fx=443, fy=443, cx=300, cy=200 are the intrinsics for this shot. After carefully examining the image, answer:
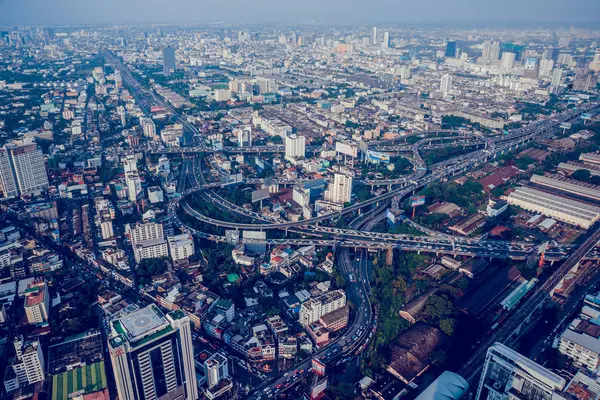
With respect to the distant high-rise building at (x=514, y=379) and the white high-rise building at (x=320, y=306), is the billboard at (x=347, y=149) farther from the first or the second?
the distant high-rise building at (x=514, y=379)

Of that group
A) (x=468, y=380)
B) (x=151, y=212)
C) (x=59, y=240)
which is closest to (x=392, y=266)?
(x=468, y=380)

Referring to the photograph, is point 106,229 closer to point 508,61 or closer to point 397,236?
point 397,236

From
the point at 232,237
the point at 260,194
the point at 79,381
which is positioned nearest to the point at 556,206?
the point at 260,194

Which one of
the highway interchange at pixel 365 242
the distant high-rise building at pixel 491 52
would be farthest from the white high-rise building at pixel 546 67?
the highway interchange at pixel 365 242

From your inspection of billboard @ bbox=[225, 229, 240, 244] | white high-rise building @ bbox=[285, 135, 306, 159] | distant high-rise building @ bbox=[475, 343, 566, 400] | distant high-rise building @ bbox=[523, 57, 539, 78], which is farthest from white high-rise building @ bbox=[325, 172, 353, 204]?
distant high-rise building @ bbox=[523, 57, 539, 78]

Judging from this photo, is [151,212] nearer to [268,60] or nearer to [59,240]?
[59,240]

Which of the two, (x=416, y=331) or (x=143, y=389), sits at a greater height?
(x=143, y=389)
